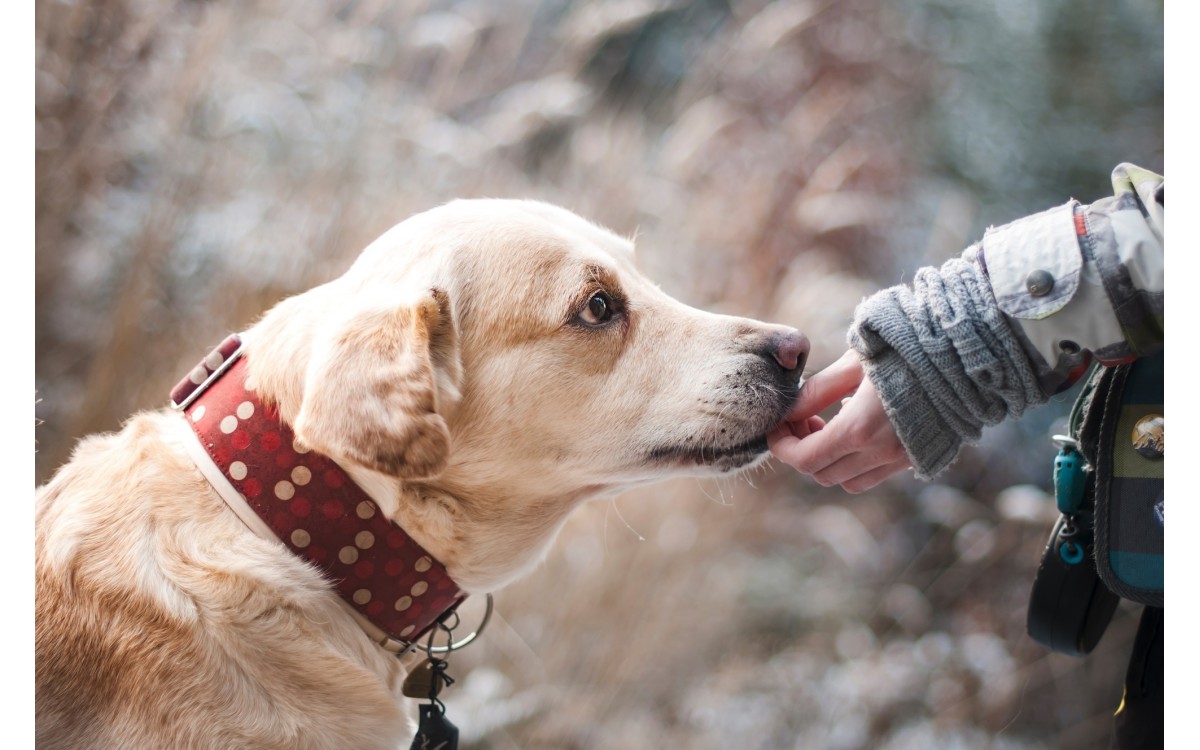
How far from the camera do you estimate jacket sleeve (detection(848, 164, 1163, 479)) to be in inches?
50.7

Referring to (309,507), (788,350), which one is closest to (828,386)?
(788,350)

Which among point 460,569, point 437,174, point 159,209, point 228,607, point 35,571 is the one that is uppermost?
point 159,209

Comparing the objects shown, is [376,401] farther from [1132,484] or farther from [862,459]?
[1132,484]

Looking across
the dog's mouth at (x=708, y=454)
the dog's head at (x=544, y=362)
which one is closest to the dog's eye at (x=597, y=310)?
the dog's head at (x=544, y=362)

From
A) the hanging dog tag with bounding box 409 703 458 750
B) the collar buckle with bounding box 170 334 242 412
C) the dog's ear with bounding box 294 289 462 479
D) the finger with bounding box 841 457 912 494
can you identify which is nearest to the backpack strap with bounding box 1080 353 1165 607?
the finger with bounding box 841 457 912 494

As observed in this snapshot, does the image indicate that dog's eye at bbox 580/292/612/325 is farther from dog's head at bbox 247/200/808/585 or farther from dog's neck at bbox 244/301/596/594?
dog's neck at bbox 244/301/596/594

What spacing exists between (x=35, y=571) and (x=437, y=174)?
5.99 ft

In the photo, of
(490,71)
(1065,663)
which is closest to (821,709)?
(1065,663)

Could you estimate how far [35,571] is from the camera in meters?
1.43

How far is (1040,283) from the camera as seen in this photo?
4.29 feet

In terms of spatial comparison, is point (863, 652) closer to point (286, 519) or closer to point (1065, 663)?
point (1065, 663)

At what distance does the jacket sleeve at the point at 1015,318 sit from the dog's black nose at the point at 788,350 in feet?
0.63

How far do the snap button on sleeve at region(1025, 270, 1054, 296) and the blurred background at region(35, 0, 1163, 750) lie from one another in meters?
1.39

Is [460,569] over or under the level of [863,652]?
over
